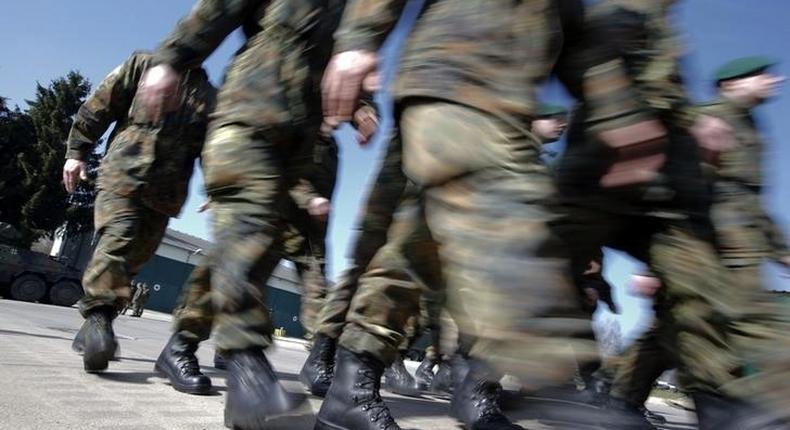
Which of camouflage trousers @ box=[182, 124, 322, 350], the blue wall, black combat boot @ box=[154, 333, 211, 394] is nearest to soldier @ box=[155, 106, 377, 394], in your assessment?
black combat boot @ box=[154, 333, 211, 394]

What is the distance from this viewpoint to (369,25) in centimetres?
151

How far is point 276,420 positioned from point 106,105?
7.64 feet

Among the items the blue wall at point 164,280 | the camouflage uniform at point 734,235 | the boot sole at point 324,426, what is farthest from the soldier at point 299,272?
the blue wall at point 164,280

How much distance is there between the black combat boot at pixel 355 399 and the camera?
6.11 ft

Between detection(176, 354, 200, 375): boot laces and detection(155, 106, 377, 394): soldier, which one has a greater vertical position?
detection(155, 106, 377, 394): soldier

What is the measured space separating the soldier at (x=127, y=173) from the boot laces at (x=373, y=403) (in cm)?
120

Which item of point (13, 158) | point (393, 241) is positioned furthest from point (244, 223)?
point (13, 158)

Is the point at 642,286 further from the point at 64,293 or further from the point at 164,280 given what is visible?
the point at 164,280

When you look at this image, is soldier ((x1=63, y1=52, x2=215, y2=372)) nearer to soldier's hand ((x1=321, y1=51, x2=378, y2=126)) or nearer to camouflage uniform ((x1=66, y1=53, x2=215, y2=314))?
camouflage uniform ((x1=66, y1=53, x2=215, y2=314))

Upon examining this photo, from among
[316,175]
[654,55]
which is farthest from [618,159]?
[316,175]

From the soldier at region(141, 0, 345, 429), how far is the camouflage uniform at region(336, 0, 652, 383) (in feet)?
2.00

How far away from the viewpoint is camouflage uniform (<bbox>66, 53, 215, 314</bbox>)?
2941mm

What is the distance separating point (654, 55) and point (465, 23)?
1.20 metres

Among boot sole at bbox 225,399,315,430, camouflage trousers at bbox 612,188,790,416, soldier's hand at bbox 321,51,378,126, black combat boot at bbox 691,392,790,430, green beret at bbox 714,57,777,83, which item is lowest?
boot sole at bbox 225,399,315,430
